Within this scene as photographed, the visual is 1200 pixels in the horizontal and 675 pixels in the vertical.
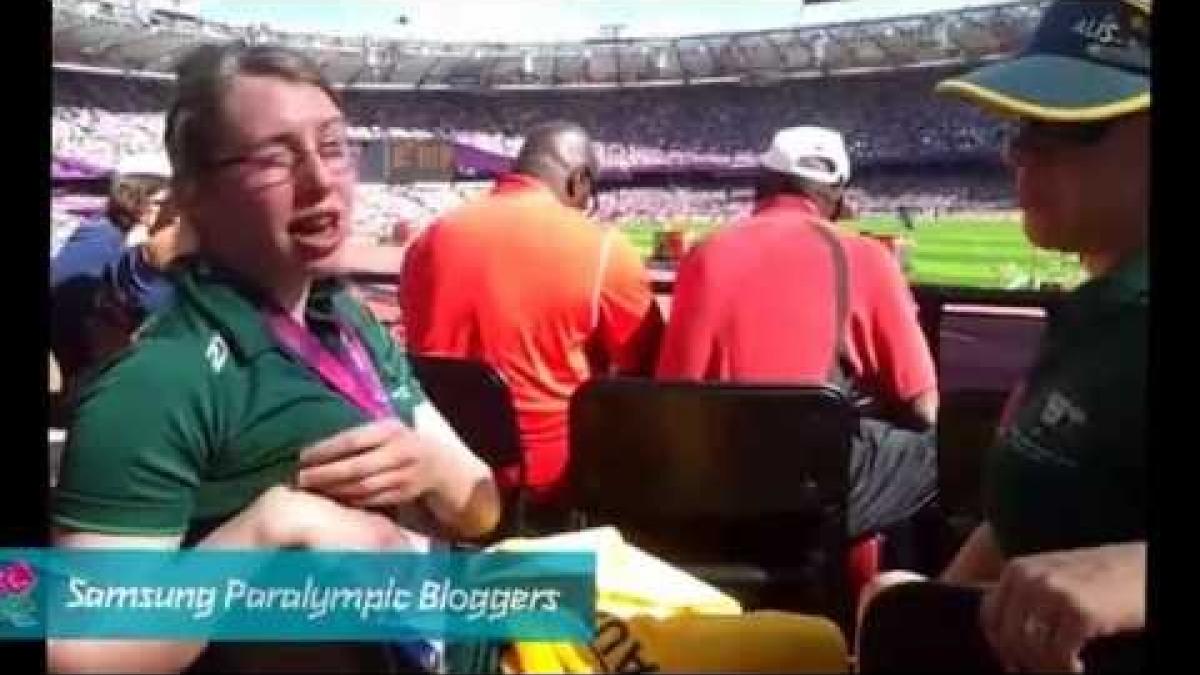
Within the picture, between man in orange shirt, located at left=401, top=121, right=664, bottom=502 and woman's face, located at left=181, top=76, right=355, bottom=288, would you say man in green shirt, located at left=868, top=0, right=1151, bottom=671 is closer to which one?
woman's face, located at left=181, top=76, right=355, bottom=288

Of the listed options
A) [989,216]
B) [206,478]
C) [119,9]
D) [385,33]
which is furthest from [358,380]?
[989,216]

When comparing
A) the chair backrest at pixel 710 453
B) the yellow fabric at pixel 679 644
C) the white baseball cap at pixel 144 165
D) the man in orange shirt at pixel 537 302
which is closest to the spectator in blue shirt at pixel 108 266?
the white baseball cap at pixel 144 165

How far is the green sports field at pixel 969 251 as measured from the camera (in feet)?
5.13

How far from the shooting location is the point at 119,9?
5.32 feet

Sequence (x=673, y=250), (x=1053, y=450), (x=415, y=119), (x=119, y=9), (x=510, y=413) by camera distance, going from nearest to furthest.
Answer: (x=1053, y=450), (x=119, y=9), (x=415, y=119), (x=510, y=413), (x=673, y=250)

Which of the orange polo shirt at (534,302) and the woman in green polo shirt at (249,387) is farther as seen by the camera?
the orange polo shirt at (534,302)

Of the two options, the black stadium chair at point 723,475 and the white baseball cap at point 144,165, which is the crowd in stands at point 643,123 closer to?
the white baseball cap at point 144,165

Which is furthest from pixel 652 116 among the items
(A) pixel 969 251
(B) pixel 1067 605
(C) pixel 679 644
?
(A) pixel 969 251

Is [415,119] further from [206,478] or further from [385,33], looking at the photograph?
[206,478]

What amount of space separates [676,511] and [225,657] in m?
0.95

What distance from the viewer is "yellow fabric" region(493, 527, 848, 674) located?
4.47 ft

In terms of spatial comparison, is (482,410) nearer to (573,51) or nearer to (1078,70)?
(573,51)

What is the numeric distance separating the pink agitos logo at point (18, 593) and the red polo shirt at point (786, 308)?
1246 mm

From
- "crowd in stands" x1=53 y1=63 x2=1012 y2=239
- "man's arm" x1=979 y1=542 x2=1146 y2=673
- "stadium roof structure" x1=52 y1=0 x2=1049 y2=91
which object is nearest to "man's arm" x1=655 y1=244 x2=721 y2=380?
"crowd in stands" x1=53 y1=63 x2=1012 y2=239
